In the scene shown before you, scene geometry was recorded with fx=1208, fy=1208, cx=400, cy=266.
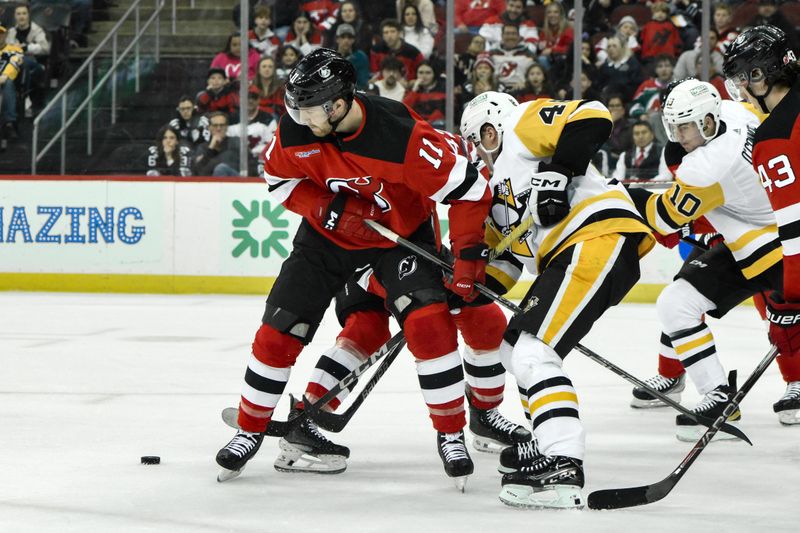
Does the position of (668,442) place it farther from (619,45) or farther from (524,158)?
(619,45)

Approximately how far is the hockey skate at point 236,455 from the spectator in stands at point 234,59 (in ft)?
17.2

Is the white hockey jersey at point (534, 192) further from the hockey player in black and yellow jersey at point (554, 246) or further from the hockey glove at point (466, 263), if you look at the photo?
the hockey glove at point (466, 263)

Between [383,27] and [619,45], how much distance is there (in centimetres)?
160

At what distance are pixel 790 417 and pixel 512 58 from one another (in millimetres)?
4592

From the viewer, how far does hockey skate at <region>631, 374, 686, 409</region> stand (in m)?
4.33

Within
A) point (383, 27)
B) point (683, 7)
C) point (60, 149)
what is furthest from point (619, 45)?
point (60, 149)

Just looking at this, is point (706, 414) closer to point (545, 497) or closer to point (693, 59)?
point (545, 497)

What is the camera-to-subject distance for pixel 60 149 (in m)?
8.40

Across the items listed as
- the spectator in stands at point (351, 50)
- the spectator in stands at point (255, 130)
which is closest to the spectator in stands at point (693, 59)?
the spectator in stands at point (351, 50)

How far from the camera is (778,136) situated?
3031 millimetres

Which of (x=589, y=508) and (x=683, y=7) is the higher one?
(x=683, y=7)

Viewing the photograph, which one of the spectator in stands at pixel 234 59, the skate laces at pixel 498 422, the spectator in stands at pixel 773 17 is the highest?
the spectator in stands at pixel 773 17

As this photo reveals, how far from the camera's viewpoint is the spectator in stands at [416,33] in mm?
8016

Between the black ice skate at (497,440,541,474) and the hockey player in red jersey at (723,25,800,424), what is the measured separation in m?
0.77
